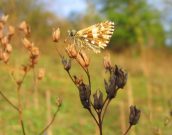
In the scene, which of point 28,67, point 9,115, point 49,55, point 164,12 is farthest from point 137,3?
point 28,67

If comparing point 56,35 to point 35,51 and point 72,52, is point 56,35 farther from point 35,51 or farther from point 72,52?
point 35,51

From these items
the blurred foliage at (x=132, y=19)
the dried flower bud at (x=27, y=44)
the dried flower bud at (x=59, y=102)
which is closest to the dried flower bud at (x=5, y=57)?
the dried flower bud at (x=27, y=44)

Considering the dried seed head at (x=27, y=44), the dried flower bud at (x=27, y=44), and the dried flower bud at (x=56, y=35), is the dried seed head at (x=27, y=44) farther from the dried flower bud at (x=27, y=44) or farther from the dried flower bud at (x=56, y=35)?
the dried flower bud at (x=56, y=35)

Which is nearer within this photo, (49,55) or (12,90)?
(12,90)

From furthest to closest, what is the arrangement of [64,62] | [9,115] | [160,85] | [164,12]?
1. [164,12]
2. [160,85]
3. [9,115]
4. [64,62]

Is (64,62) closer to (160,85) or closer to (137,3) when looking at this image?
(160,85)

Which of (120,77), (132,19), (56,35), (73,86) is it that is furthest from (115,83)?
(132,19)

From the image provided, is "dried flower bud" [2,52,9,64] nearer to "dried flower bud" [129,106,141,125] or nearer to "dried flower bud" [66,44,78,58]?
"dried flower bud" [66,44,78,58]

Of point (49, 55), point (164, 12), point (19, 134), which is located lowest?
point (19, 134)
